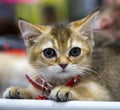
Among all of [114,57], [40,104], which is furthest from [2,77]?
[40,104]

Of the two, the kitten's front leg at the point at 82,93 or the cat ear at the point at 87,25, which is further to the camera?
the cat ear at the point at 87,25

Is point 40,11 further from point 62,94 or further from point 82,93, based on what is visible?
point 62,94

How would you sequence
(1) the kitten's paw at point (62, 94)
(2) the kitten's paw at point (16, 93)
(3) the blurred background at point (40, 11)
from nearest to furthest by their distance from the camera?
(1) the kitten's paw at point (62, 94)
(2) the kitten's paw at point (16, 93)
(3) the blurred background at point (40, 11)

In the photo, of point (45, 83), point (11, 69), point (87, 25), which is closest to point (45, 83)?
point (45, 83)

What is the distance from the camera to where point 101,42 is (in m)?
1.97

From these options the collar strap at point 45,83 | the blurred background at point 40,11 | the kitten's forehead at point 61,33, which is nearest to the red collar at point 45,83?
the collar strap at point 45,83

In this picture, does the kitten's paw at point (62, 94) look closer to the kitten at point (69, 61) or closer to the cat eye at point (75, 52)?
the kitten at point (69, 61)

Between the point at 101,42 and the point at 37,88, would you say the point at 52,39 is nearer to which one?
the point at 37,88

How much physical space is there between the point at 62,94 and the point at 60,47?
0.20 meters

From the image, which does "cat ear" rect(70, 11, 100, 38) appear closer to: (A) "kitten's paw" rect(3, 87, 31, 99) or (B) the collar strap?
(B) the collar strap

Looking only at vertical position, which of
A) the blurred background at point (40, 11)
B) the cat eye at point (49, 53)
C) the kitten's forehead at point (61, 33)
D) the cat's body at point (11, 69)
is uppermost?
the blurred background at point (40, 11)

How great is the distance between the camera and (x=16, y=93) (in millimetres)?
1452

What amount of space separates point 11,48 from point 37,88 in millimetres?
1555

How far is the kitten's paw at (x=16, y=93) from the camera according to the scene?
4.70ft
